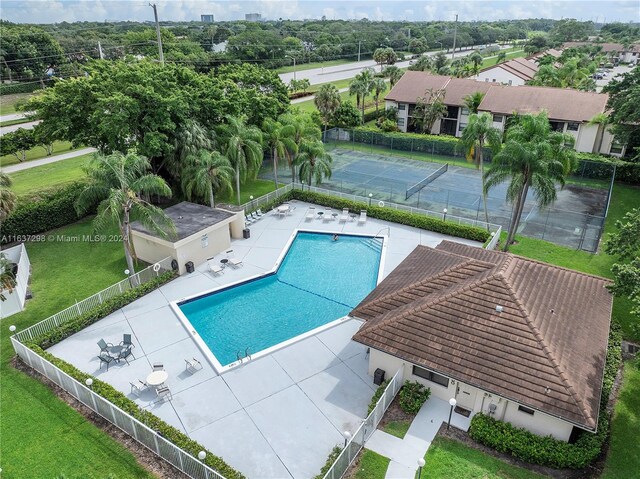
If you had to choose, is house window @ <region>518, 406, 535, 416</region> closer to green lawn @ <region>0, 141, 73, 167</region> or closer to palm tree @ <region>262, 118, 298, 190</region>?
palm tree @ <region>262, 118, 298, 190</region>

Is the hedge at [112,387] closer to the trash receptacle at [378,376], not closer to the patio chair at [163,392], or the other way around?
the patio chair at [163,392]

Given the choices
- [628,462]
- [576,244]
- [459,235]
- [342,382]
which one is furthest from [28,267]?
[576,244]

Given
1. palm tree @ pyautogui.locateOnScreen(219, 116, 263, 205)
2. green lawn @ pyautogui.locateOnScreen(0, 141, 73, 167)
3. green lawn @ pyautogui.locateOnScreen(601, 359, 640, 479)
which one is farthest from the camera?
green lawn @ pyautogui.locateOnScreen(0, 141, 73, 167)

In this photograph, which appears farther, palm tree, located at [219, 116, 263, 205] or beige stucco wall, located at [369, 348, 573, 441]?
palm tree, located at [219, 116, 263, 205]

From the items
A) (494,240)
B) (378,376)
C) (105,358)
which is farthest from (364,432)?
(494,240)

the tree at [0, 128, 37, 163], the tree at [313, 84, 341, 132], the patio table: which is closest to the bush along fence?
the patio table

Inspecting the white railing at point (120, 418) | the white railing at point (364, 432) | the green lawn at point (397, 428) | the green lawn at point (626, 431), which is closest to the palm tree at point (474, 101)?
the green lawn at point (626, 431)
